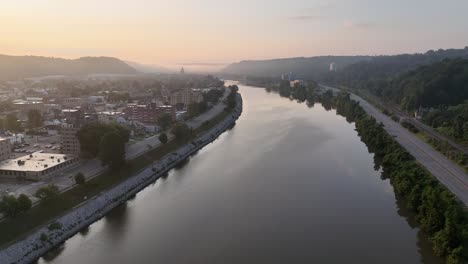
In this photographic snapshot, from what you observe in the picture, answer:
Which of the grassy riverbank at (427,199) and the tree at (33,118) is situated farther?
the tree at (33,118)

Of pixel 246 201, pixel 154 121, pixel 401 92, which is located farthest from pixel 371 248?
pixel 401 92

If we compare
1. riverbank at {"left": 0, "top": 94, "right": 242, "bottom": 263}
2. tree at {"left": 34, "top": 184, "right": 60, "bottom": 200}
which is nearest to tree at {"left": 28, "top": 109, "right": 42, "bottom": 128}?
riverbank at {"left": 0, "top": 94, "right": 242, "bottom": 263}

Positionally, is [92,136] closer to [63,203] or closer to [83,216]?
[63,203]

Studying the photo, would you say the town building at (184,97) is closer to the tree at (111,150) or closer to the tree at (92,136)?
the tree at (92,136)

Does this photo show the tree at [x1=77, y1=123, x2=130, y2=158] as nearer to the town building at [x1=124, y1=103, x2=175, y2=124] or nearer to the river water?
the river water

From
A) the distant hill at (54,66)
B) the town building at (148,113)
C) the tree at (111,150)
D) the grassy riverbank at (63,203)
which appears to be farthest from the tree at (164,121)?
the distant hill at (54,66)

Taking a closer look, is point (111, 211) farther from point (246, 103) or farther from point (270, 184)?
point (246, 103)
